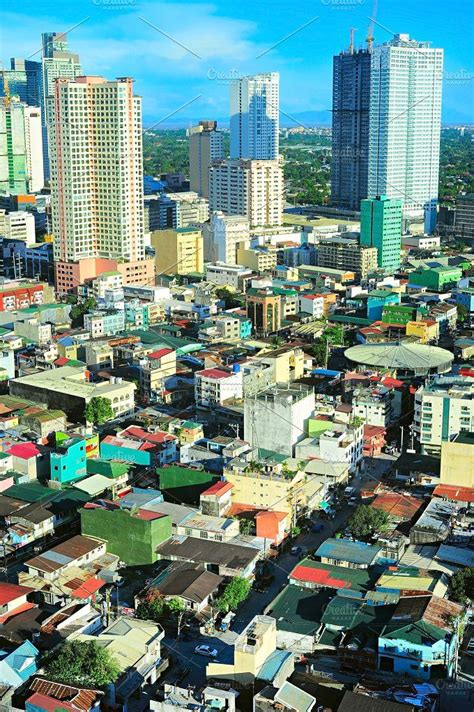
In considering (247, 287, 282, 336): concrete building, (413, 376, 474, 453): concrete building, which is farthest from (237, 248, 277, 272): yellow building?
(413, 376, 474, 453): concrete building

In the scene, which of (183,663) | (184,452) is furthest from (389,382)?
(183,663)

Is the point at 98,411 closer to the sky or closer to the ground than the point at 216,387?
closer to the ground

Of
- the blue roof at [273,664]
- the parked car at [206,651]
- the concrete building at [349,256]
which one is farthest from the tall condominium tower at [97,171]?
the blue roof at [273,664]

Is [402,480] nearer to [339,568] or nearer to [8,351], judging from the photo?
[339,568]

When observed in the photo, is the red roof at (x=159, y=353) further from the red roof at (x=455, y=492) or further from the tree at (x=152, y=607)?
the tree at (x=152, y=607)

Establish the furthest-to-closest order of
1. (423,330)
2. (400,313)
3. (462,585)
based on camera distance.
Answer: (400,313), (423,330), (462,585)

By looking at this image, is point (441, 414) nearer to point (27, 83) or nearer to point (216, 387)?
point (216, 387)

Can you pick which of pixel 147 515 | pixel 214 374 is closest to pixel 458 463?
pixel 147 515
